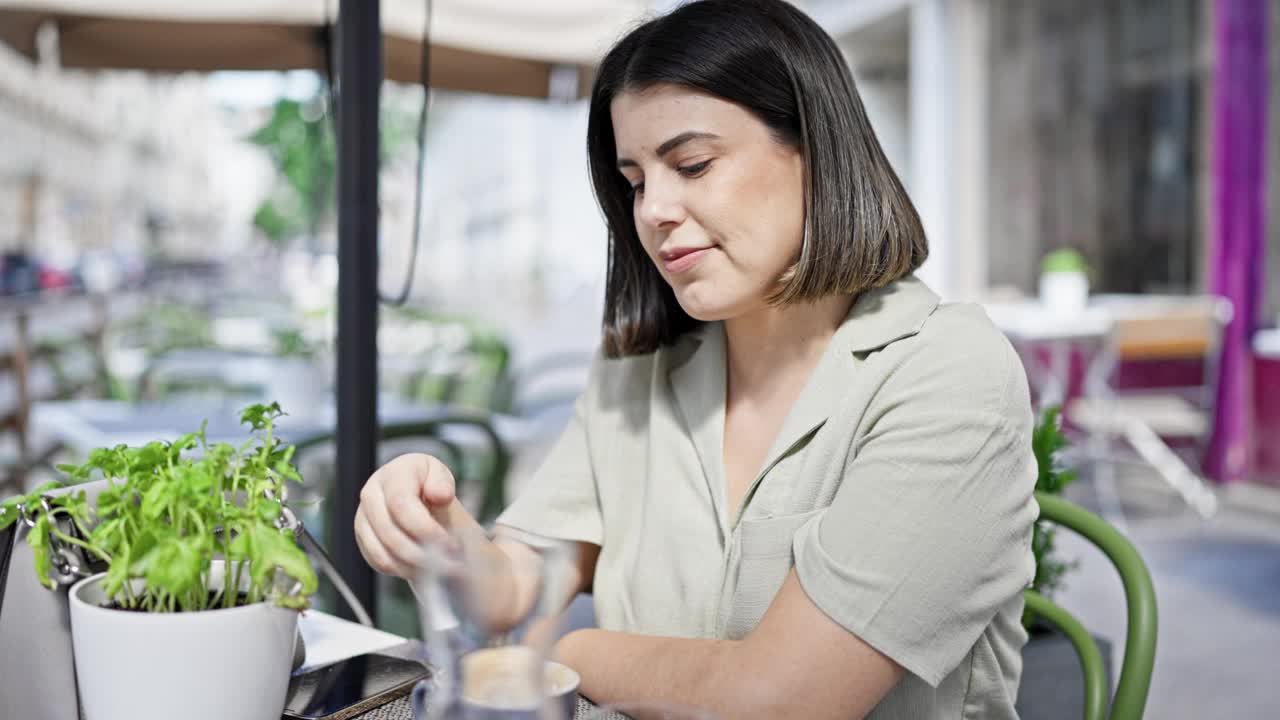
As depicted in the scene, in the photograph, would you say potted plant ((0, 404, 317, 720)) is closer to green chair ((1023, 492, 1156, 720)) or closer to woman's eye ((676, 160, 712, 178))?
woman's eye ((676, 160, 712, 178))

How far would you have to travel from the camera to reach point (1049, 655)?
159 cm

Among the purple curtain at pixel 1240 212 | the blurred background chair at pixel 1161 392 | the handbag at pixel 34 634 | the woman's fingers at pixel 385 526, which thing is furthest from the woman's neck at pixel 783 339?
the purple curtain at pixel 1240 212

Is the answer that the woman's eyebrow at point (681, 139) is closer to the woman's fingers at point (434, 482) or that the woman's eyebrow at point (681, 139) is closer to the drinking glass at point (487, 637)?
the woman's fingers at point (434, 482)

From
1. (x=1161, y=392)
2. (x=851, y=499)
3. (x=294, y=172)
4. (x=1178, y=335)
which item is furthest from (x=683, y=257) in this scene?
(x=294, y=172)

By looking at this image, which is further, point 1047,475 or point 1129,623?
point 1047,475

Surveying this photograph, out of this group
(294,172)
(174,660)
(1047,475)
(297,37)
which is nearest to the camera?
(174,660)

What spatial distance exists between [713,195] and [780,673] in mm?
457

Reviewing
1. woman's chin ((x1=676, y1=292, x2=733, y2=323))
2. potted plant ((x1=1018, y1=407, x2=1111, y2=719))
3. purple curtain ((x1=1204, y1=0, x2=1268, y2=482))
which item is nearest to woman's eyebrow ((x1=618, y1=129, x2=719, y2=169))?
woman's chin ((x1=676, y1=292, x2=733, y2=323))

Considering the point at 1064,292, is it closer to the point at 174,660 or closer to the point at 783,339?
the point at 783,339

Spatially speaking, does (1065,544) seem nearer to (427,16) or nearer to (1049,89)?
(427,16)

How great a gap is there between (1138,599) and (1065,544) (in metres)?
2.98

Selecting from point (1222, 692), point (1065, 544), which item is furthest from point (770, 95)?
point (1065, 544)

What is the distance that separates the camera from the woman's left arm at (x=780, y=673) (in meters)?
0.85

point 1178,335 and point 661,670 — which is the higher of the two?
point 1178,335
